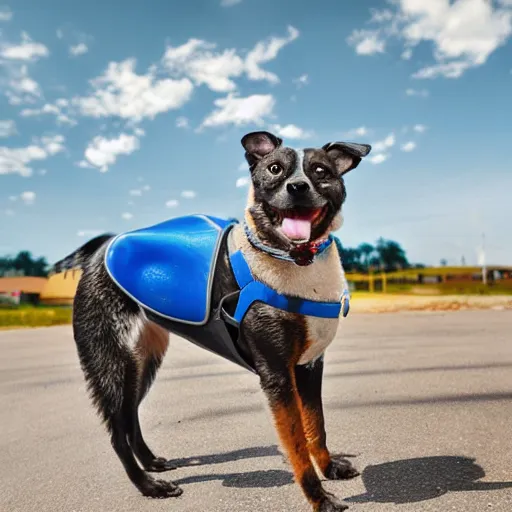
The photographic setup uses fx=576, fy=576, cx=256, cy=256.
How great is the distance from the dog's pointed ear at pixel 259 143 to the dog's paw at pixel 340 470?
1763 mm

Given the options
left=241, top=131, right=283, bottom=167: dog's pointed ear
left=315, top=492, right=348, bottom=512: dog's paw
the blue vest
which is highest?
left=241, top=131, right=283, bottom=167: dog's pointed ear

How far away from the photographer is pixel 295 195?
246 centimetres

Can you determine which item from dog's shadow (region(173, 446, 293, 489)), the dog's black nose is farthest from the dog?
dog's shadow (region(173, 446, 293, 489))

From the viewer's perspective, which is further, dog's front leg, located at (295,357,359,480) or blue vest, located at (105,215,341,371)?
dog's front leg, located at (295,357,359,480)

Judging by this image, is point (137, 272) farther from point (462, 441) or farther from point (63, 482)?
point (462, 441)

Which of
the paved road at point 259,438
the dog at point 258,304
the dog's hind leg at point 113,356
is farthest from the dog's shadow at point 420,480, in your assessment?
the dog's hind leg at point 113,356

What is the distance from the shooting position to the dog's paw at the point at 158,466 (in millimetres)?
3610

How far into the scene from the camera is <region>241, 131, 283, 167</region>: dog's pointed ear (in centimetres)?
268

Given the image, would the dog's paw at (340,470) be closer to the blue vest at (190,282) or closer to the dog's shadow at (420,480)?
the dog's shadow at (420,480)

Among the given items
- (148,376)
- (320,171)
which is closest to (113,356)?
(148,376)

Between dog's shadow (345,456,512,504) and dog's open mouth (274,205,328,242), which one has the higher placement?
dog's open mouth (274,205,328,242)

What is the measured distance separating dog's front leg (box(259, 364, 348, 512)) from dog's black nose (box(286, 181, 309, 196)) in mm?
848

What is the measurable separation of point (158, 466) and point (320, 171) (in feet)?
7.21

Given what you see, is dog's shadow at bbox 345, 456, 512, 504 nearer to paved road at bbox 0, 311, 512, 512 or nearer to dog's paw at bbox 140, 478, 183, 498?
paved road at bbox 0, 311, 512, 512
